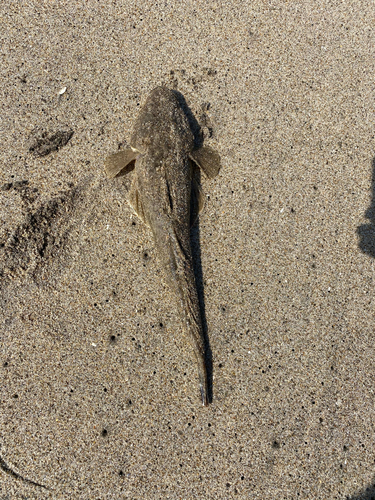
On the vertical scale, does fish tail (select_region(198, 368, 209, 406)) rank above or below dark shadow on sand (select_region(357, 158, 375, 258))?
below

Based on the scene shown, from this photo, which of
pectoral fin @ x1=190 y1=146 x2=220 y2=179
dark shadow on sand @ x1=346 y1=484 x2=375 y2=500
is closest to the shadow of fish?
pectoral fin @ x1=190 y1=146 x2=220 y2=179

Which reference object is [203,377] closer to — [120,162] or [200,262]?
[200,262]

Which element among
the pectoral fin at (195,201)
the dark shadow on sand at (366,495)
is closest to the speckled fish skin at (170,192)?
the pectoral fin at (195,201)

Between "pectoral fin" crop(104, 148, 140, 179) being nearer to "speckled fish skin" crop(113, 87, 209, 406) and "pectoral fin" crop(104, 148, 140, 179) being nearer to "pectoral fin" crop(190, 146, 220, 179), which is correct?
"speckled fish skin" crop(113, 87, 209, 406)

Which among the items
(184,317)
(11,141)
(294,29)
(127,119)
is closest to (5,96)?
(11,141)

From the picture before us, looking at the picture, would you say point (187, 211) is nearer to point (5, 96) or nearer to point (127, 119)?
point (127, 119)

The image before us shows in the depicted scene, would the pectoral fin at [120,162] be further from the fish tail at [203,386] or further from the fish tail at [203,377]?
the fish tail at [203,386]
